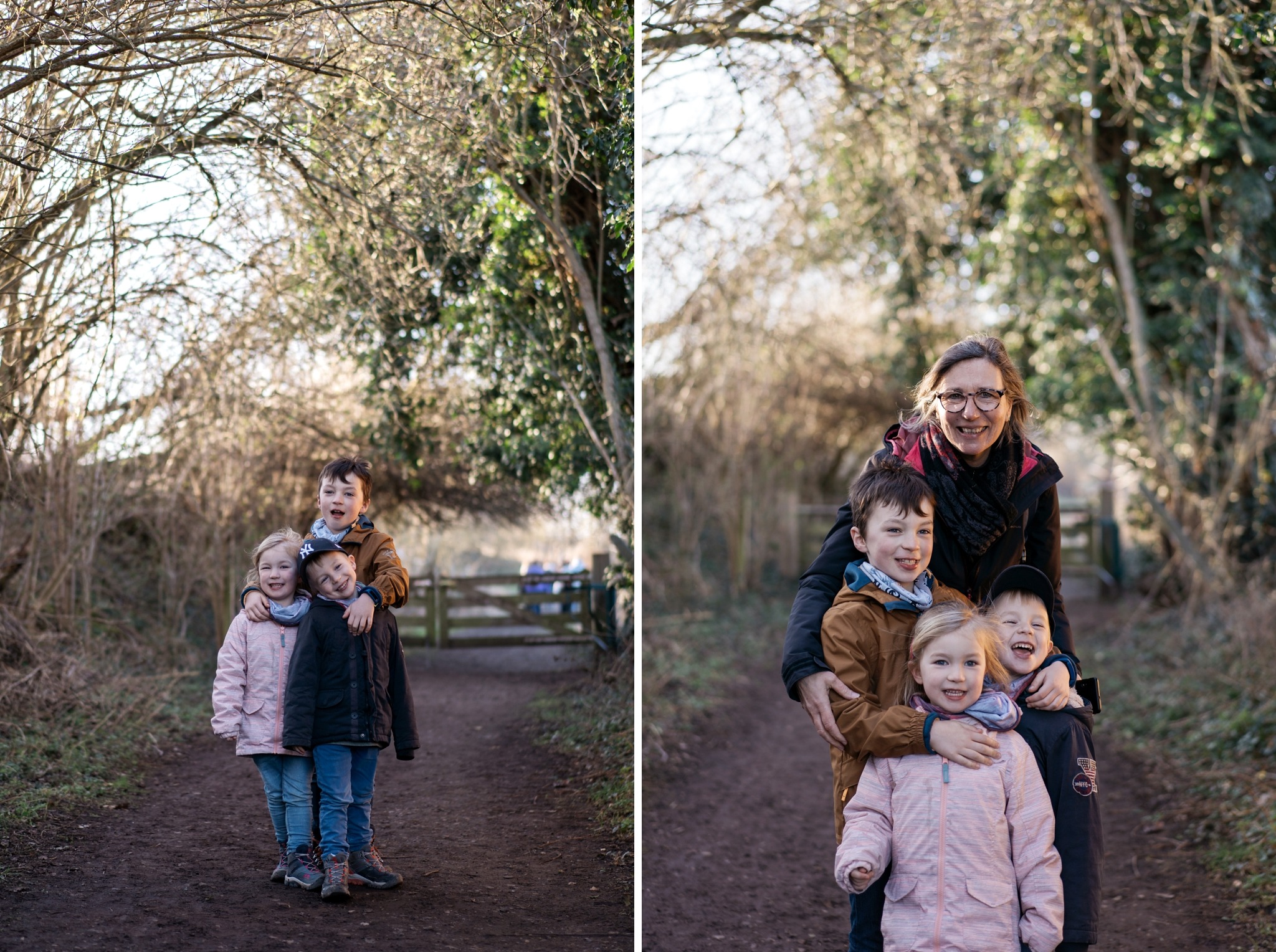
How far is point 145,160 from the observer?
2.82 meters

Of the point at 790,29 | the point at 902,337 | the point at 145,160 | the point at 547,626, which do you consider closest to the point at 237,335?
the point at 145,160

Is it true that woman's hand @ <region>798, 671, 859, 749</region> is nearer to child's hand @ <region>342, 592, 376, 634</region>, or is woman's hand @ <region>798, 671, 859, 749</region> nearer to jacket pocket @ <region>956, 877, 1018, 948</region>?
jacket pocket @ <region>956, 877, 1018, 948</region>

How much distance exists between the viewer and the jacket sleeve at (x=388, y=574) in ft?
9.14

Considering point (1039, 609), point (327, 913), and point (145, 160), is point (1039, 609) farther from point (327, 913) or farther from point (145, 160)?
point (145, 160)

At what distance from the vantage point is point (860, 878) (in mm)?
2174

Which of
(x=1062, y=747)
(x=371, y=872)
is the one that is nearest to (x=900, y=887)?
(x=1062, y=747)

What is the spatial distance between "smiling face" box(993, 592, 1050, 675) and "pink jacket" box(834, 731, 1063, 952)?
171mm

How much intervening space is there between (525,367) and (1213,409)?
7.00 m

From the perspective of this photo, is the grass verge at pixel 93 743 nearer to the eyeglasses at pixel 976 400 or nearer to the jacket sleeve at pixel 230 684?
the jacket sleeve at pixel 230 684

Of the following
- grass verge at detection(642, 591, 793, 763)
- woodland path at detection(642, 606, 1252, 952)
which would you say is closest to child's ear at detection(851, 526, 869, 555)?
woodland path at detection(642, 606, 1252, 952)

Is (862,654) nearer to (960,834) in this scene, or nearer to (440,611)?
(960,834)

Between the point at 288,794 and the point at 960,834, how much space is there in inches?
64.6

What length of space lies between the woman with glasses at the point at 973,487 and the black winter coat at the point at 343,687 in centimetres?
108

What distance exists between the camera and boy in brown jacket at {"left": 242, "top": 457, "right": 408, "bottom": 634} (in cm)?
274
